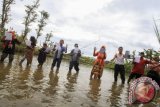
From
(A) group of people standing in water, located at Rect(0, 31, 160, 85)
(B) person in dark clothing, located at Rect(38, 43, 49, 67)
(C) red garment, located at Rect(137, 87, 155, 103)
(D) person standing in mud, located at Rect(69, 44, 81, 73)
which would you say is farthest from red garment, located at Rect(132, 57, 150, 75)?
(C) red garment, located at Rect(137, 87, 155, 103)

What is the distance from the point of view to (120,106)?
955cm

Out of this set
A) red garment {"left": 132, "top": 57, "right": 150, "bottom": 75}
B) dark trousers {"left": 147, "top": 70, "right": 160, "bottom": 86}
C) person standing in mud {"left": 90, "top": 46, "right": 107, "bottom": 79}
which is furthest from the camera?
person standing in mud {"left": 90, "top": 46, "right": 107, "bottom": 79}

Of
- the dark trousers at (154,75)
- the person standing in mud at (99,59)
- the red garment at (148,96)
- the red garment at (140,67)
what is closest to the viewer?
the red garment at (148,96)

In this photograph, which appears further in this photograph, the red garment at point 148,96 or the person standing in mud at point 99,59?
the person standing in mud at point 99,59

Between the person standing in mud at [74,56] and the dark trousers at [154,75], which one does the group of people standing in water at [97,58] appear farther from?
the dark trousers at [154,75]

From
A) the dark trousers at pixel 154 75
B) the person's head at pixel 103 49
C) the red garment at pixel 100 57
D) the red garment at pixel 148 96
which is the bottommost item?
the red garment at pixel 148 96

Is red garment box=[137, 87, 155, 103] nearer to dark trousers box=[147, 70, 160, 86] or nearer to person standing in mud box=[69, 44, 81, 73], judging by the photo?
dark trousers box=[147, 70, 160, 86]

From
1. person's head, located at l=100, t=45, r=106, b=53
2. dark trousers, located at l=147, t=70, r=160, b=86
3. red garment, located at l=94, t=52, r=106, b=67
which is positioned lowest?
dark trousers, located at l=147, t=70, r=160, b=86

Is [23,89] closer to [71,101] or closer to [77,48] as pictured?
[71,101]

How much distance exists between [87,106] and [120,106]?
128 centimetres

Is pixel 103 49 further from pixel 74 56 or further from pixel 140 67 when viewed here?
pixel 74 56

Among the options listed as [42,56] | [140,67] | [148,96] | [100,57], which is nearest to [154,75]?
[148,96]

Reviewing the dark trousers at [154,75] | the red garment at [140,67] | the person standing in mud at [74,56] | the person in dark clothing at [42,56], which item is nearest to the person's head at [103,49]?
the red garment at [140,67]

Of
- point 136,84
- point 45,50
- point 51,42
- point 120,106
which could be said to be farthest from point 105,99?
point 51,42
